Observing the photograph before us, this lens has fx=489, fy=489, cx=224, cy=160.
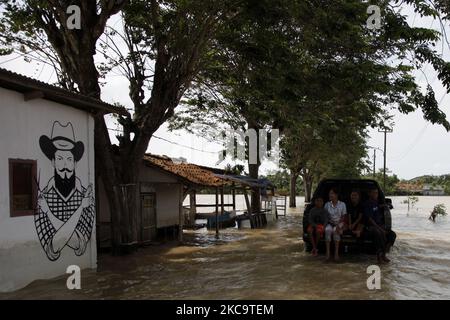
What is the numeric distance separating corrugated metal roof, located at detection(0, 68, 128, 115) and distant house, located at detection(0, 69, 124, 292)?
0.6 inches

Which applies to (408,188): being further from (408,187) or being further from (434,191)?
(434,191)

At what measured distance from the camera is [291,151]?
3938cm

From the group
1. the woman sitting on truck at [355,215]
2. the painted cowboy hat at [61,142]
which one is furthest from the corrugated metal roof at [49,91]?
the woman sitting on truck at [355,215]

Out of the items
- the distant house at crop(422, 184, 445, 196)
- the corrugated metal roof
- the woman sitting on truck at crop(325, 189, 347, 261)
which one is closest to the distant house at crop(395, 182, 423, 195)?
the distant house at crop(422, 184, 445, 196)

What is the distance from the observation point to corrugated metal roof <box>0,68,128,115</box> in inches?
322

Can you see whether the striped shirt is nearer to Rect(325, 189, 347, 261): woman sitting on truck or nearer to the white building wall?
Rect(325, 189, 347, 261): woman sitting on truck

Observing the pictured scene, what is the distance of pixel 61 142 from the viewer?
10445mm

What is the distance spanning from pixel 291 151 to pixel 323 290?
99.9ft

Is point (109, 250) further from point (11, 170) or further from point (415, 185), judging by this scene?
point (415, 185)

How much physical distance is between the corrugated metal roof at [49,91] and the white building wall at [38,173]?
14 cm

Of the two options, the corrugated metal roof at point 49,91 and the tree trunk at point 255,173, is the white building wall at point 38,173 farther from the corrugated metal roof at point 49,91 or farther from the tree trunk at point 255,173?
the tree trunk at point 255,173

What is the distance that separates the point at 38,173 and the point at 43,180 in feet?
0.77

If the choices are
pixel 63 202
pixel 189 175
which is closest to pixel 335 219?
pixel 63 202
